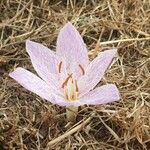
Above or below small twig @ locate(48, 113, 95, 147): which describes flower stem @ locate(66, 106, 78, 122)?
above

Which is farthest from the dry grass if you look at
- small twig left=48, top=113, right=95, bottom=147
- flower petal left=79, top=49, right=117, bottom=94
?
flower petal left=79, top=49, right=117, bottom=94

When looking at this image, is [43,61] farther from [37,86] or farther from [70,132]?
[70,132]

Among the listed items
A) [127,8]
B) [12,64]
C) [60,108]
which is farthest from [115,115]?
[127,8]

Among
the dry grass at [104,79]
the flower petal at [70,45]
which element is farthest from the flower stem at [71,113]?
the flower petal at [70,45]

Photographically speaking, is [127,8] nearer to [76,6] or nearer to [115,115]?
[76,6]

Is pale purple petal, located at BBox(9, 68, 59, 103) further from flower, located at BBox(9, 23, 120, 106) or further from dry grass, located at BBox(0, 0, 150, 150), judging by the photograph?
dry grass, located at BBox(0, 0, 150, 150)

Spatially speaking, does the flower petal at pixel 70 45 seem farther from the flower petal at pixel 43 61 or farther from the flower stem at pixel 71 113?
the flower stem at pixel 71 113

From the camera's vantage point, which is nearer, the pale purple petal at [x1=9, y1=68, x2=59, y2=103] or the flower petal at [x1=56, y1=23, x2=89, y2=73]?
the pale purple petal at [x1=9, y1=68, x2=59, y2=103]

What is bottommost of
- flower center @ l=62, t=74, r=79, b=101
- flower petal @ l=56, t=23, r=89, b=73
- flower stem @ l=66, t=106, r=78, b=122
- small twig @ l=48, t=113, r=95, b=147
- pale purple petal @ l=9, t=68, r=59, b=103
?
small twig @ l=48, t=113, r=95, b=147
